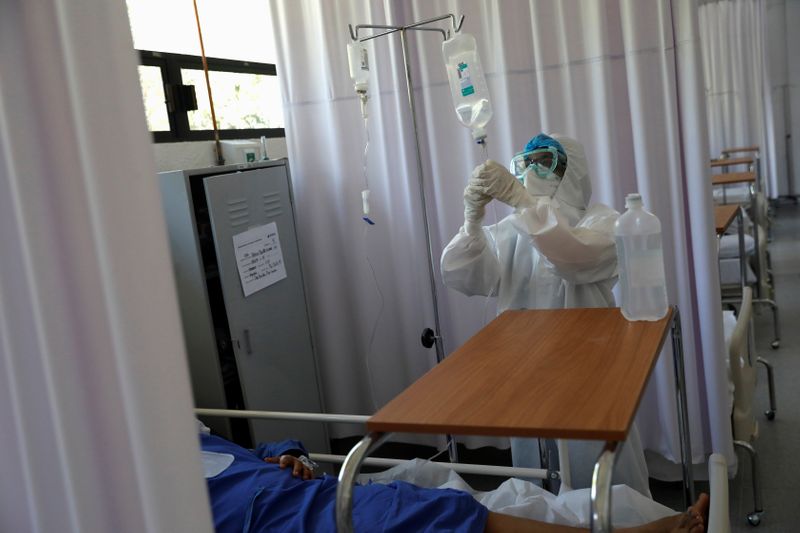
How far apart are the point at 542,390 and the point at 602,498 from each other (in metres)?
0.29

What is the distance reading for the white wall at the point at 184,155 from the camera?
288 cm

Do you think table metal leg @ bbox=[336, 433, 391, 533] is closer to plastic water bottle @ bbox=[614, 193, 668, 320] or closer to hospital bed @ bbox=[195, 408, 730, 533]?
hospital bed @ bbox=[195, 408, 730, 533]

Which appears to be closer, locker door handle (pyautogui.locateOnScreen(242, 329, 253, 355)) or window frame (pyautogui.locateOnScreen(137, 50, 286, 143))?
locker door handle (pyautogui.locateOnScreen(242, 329, 253, 355))

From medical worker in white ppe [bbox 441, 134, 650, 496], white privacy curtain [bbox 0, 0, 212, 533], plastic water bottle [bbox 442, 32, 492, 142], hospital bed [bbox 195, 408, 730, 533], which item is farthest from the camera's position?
plastic water bottle [bbox 442, 32, 492, 142]

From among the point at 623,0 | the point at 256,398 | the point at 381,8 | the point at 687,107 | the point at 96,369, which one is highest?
the point at 381,8

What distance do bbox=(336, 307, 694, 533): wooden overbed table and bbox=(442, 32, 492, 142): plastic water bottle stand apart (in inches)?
44.4

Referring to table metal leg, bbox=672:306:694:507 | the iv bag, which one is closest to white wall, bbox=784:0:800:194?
the iv bag

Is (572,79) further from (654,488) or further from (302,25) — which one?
(654,488)

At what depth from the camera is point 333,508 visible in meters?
1.85

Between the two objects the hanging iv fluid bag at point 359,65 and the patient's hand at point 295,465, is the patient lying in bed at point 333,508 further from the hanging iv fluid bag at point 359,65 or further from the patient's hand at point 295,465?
the hanging iv fluid bag at point 359,65

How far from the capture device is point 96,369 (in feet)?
2.49

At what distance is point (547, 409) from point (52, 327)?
2.52 ft

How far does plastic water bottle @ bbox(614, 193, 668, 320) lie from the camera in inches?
67.4

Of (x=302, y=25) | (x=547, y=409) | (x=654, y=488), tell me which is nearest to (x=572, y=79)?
(x=302, y=25)
